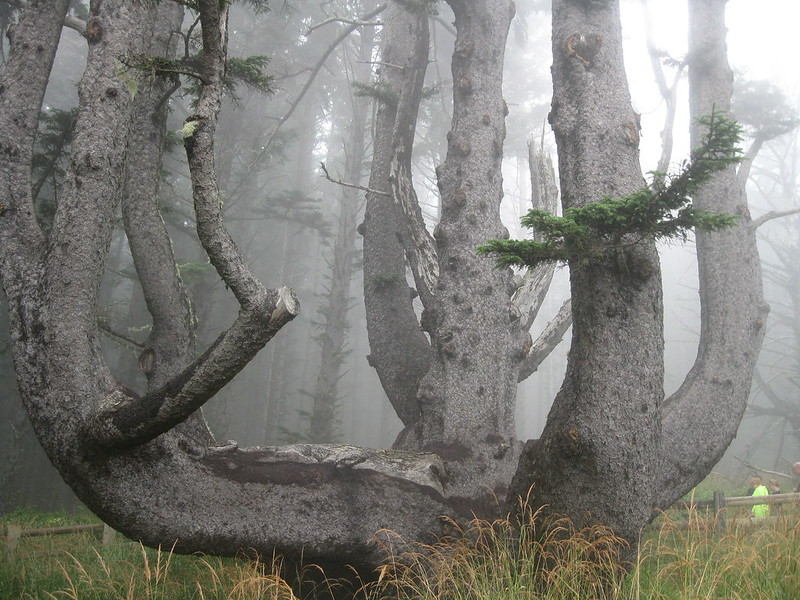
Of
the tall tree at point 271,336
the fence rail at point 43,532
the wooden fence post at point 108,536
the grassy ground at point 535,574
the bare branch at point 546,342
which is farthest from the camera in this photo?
the wooden fence post at point 108,536

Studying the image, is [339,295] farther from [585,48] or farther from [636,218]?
[636,218]

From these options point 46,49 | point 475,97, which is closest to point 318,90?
point 475,97

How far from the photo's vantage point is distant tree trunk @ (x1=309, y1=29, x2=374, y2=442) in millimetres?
13812

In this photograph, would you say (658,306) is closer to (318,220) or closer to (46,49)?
(46,49)

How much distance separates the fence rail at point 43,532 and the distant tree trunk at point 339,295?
20.9ft

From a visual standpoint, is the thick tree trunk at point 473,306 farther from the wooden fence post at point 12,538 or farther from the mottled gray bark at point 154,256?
the wooden fence post at point 12,538

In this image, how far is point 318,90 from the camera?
22969 mm

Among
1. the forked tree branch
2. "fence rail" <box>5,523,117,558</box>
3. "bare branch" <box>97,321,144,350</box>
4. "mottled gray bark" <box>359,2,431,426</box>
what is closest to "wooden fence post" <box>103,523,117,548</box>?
"fence rail" <box>5,523,117,558</box>

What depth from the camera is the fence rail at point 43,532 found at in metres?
6.10

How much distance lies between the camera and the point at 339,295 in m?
15.1

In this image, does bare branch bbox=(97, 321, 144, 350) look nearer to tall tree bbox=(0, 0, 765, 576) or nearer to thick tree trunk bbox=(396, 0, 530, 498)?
tall tree bbox=(0, 0, 765, 576)

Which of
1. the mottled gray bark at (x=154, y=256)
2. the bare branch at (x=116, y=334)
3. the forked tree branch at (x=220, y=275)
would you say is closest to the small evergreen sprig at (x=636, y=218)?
the forked tree branch at (x=220, y=275)

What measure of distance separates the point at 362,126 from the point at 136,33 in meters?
12.5

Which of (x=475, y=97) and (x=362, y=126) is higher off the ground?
(x=362, y=126)
